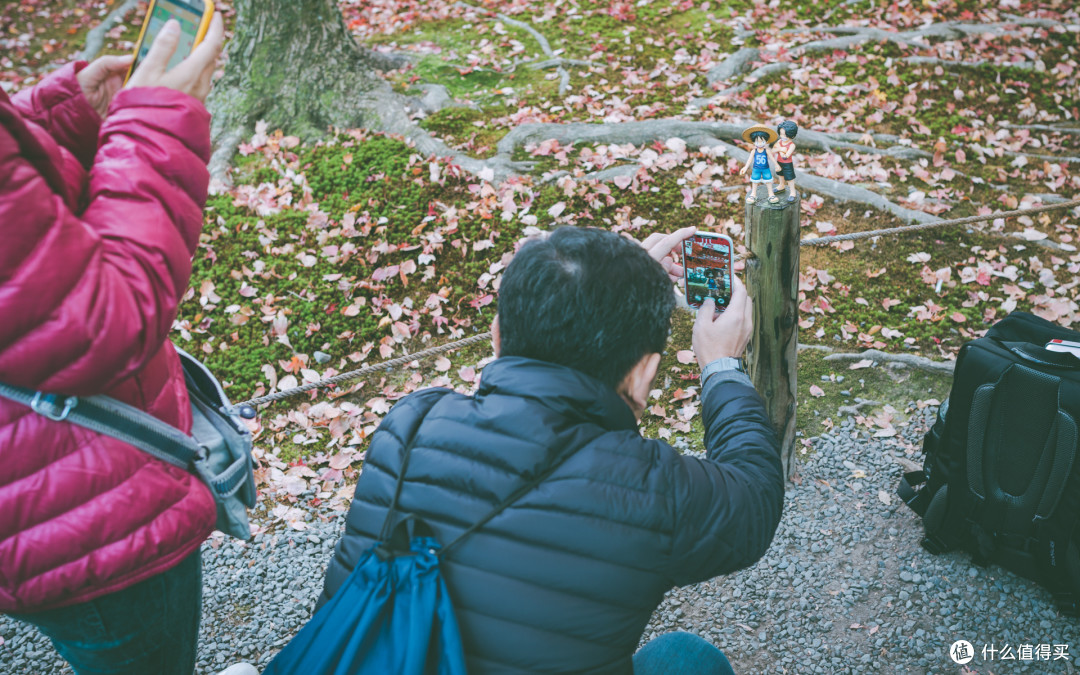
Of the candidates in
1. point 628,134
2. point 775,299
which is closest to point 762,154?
point 775,299

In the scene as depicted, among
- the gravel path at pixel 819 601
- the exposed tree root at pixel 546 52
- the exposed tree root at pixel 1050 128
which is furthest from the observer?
the exposed tree root at pixel 546 52

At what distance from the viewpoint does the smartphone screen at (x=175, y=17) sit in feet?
6.14

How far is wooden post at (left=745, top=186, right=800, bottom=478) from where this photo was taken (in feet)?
10.0

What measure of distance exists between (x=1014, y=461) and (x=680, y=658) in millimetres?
2050

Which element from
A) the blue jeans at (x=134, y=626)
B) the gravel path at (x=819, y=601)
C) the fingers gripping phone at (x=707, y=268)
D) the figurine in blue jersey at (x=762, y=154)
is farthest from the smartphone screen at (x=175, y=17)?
the gravel path at (x=819, y=601)

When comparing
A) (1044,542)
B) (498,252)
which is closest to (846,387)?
(1044,542)

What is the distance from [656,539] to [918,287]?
4368 mm

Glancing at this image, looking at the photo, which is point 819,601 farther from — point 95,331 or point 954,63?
point 954,63

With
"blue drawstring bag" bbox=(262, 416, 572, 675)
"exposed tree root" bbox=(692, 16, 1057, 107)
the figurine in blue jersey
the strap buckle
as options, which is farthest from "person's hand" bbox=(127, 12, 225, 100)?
"exposed tree root" bbox=(692, 16, 1057, 107)

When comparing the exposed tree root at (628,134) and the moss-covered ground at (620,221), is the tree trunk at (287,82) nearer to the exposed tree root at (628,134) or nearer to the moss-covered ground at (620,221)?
the moss-covered ground at (620,221)

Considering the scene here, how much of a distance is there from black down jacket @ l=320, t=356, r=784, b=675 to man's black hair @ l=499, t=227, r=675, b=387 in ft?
0.22

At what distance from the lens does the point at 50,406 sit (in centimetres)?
157

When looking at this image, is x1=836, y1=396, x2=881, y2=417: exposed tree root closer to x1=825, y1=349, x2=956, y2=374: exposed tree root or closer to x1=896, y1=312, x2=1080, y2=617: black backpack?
x1=825, y1=349, x2=956, y2=374: exposed tree root

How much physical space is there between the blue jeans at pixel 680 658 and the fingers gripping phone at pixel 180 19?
6.91ft
